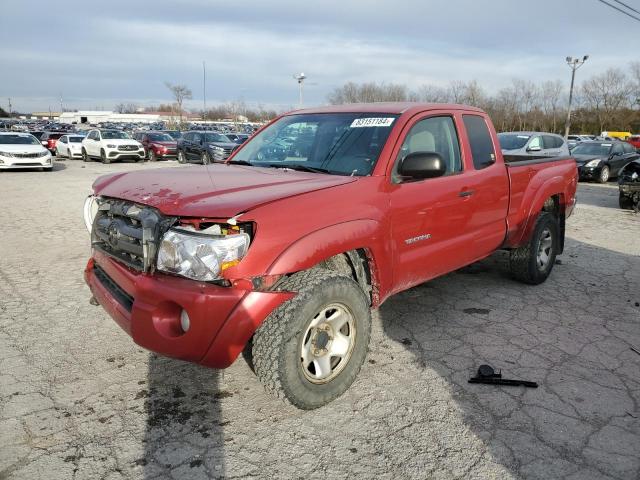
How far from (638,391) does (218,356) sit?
109 inches

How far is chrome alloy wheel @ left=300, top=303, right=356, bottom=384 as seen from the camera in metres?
2.98

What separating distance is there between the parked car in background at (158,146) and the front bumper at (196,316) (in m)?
24.6

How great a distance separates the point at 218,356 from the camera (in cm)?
269

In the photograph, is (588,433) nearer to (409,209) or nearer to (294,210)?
(409,209)

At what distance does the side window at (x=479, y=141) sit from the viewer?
444 cm

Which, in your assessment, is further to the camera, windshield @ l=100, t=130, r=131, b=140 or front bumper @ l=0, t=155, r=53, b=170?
windshield @ l=100, t=130, r=131, b=140

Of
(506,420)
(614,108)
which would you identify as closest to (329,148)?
Result: (506,420)

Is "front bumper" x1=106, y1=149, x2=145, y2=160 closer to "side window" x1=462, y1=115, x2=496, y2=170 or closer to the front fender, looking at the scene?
"side window" x1=462, y1=115, x2=496, y2=170

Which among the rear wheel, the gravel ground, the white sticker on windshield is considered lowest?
the gravel ground

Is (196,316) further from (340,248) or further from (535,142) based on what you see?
(535,142)

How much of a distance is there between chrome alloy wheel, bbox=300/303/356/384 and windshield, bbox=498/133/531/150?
12.0 metres

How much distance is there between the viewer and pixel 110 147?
78.0 ft

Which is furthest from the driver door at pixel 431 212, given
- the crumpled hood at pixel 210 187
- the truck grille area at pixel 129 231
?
the truck grille area at pixel 129 231

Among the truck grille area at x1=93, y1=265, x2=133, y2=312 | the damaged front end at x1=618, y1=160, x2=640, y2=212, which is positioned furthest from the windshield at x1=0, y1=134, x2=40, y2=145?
the damaged front end at x1=618, y1=160, x2=640, y2=212
